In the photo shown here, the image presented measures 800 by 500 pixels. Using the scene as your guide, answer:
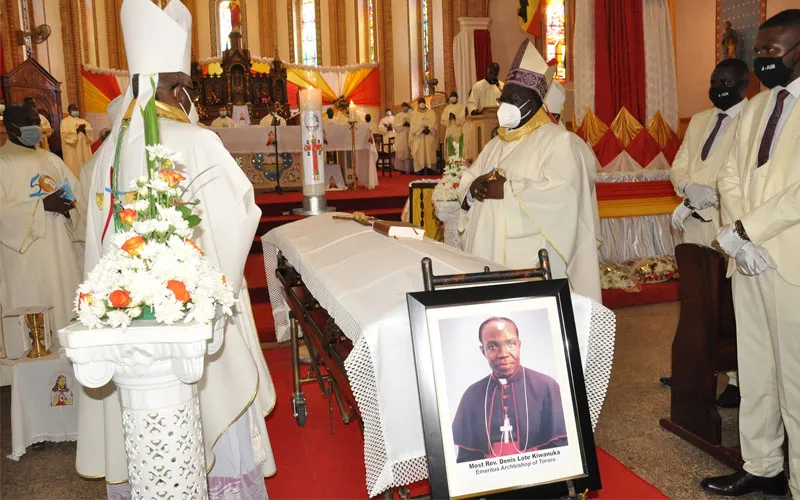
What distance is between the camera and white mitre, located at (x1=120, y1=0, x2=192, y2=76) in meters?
2.54

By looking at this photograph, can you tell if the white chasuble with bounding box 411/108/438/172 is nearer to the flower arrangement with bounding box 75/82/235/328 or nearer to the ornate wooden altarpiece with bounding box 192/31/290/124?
the ornate wooden altarpiece with bounding box 192/31/290/124

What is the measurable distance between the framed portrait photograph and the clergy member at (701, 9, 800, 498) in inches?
44.5

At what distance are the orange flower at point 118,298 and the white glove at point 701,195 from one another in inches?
128

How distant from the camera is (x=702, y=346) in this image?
3533 millimetres

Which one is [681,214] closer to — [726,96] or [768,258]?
[726,96]

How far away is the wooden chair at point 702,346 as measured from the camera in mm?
3449

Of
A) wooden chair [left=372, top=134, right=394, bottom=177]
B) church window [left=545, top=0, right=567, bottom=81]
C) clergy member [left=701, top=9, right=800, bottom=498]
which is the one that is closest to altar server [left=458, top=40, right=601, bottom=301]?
clergy member [left=701, top=9, right=800, bottom=498]

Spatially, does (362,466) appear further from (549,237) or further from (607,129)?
(607,129)

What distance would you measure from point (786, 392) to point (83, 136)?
15.5 m

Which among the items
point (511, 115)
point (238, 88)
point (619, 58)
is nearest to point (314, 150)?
point (511, 115)

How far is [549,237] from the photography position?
378 centimetres

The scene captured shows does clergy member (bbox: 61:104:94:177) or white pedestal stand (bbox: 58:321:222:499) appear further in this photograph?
clergy member (bbox: 61:104:94:177)

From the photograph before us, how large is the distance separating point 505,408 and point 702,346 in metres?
1.98

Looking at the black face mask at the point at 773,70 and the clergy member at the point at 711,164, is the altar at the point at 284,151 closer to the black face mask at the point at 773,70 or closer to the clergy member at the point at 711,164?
the clergy member at the point at 711,164
